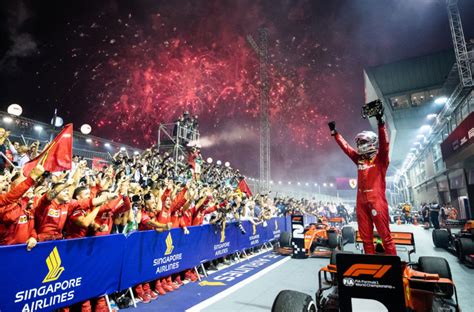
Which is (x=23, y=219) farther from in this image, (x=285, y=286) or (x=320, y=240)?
(x=320, y=240)

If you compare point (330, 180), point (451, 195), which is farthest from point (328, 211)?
point (330, 180)

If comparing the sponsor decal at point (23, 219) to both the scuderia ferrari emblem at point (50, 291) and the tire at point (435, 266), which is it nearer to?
the scuderia ferrari emblem at point (50, 291)

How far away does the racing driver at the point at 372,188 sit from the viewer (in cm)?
393

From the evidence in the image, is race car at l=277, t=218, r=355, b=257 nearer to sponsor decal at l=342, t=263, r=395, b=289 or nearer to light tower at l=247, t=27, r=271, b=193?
sponsor decal at l=342, t=263, r=395, b=289

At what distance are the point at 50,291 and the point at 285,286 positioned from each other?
4.52 metres

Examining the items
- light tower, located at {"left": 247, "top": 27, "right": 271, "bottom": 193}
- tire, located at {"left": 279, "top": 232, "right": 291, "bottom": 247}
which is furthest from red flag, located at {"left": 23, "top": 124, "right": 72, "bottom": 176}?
light tower, located at {"left": 247, "top": 27, "right": 271, "bottom": 193}

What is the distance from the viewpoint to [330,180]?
70188mm

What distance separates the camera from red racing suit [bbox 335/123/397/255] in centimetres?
393

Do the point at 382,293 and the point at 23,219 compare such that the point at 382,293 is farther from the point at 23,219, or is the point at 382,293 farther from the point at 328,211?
the point at 328,211

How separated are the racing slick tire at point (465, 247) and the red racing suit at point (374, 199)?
617 centimetres

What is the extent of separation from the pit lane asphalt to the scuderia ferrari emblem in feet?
7.18

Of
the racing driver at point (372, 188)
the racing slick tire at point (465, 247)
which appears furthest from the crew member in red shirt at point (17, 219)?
the racing slick tire at point (465, 247)

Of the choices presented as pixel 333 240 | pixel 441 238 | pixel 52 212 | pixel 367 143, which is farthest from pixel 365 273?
pixel 441 238

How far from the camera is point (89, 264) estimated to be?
14.1 feet
